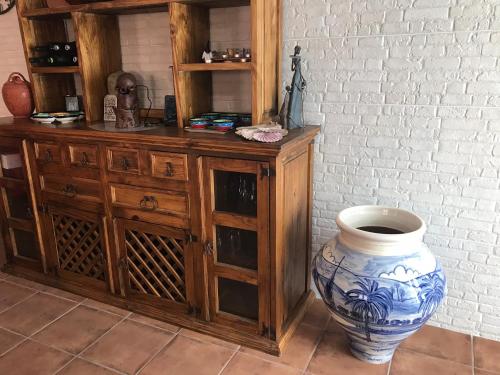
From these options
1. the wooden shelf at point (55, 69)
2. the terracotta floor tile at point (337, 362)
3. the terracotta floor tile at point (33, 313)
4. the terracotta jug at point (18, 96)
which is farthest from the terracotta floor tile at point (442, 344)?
the terracotta jug at point (18, 96)

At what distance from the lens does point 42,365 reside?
2.05 m

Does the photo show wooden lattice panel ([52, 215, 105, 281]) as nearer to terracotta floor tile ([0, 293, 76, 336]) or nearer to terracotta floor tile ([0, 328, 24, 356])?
terracotta floor tile ([0, 293, 76, 336])

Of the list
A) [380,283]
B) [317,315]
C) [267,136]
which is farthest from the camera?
[317,315]

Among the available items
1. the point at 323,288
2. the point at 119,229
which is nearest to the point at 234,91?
the point at 119,229

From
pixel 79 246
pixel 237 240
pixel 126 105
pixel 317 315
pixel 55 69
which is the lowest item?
pixel 317 315

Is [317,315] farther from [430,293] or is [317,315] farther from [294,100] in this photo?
[294,100]

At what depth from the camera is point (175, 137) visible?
2.04 m

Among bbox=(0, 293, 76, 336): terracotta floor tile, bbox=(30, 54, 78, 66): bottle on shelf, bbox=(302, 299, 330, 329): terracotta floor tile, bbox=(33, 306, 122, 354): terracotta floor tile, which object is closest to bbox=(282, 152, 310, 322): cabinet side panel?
bbox=(302, 299, 330, 329): terracotta floor tile

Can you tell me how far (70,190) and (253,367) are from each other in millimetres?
1445

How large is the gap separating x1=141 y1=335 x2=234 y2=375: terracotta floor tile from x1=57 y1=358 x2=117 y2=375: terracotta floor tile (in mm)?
196

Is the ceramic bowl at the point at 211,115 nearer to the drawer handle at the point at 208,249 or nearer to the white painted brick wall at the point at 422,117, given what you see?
the white painted brick wall at the point at 422,117

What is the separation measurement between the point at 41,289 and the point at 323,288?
191 cm

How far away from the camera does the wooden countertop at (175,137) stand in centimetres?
185

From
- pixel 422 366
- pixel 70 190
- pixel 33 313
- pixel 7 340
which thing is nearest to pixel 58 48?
pixel 70 190
